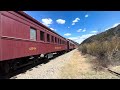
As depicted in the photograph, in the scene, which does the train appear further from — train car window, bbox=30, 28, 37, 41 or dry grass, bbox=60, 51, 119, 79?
dry grass, bbox=60, 51, 119, 79

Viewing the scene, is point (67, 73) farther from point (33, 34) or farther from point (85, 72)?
point (33, 34)

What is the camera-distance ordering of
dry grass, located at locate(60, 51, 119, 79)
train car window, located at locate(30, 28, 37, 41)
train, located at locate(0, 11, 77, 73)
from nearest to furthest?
train, located at locate(0, 11, 77, 73), dry grass, located at locate(60, 51, 119, 79), train car window, located at locate(30, 28, 37, 41)

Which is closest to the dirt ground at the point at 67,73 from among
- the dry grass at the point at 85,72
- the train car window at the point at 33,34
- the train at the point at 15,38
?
the dry grass at the point at 85,72

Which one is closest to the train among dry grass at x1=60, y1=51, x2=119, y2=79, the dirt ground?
the dirt ground

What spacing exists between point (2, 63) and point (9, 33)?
4.27ft

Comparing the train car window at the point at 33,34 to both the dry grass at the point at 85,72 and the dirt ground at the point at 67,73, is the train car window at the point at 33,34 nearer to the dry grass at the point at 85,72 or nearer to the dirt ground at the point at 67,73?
the dirt ground at the point at 67,73

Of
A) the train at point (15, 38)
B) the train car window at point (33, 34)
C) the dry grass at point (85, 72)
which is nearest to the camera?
the train at point (15, 38)

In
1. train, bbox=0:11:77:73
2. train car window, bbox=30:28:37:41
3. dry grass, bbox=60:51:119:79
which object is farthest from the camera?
train car window, bbox=30:28:37:41

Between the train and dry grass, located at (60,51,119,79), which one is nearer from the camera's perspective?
the train

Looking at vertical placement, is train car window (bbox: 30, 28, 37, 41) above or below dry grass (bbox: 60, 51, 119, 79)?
above

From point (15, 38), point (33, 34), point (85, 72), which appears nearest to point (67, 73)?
point (85, 72)
